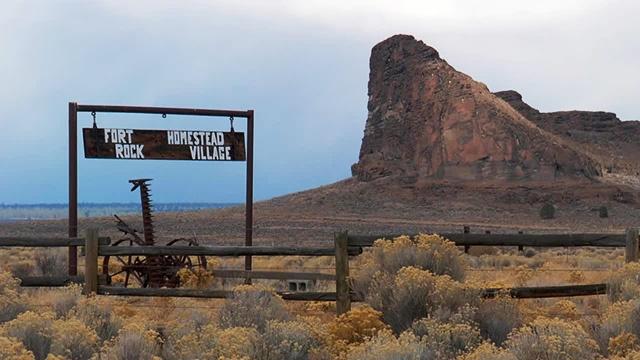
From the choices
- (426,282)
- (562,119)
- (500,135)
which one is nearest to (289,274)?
(426,282)

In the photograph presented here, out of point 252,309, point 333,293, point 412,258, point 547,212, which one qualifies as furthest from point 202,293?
point 547,212

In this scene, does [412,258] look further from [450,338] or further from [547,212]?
[547,212]

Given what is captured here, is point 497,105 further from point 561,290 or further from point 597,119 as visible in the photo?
point 561,290

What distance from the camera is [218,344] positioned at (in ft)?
22.5

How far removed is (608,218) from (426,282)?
190ft

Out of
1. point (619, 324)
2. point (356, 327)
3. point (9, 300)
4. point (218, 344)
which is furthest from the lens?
point (9, 300)

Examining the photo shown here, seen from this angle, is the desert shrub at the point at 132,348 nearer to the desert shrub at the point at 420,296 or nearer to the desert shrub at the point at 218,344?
the desert shrub at the point at 218,344

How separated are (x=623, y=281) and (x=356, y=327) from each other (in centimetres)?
333

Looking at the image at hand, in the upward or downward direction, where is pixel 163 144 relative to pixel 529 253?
upward

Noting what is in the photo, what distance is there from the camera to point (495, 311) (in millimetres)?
8320

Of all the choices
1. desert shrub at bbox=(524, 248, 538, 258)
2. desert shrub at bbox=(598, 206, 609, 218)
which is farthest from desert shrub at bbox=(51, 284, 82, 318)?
desert shrub at bbox=(598, 206, 609, 218)

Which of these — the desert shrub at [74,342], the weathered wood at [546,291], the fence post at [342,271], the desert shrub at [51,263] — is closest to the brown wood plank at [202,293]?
the fence post at [342,271]

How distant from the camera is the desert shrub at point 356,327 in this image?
799 cm

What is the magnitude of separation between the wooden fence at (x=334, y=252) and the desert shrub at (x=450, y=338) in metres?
1.25
